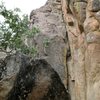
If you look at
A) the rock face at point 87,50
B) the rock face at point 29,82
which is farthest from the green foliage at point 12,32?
the rock face at point 29,82

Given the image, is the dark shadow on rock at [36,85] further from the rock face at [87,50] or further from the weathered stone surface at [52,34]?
the weathered stone surface at [52,34]

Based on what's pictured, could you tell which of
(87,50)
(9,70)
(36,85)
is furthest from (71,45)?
(36,85)

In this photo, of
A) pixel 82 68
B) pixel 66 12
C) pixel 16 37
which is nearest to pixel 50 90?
pixel 16 37

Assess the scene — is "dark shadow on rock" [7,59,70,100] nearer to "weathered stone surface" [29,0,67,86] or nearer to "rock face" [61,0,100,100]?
"rock face" [61,0,100,100]

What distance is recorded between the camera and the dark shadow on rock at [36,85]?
7.48 m

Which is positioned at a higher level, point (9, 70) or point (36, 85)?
point (9, 70)

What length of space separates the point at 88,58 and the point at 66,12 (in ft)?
18.4

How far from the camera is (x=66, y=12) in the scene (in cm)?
1869

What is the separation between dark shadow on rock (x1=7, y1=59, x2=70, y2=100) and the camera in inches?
295

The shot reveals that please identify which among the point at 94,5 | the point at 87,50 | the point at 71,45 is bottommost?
the point at 71,45

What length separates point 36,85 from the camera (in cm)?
757

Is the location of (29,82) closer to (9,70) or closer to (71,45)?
(9,70)

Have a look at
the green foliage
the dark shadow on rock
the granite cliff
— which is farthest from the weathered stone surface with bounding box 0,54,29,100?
the green foliage

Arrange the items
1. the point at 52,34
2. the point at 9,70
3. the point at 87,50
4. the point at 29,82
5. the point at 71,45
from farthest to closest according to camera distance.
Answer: the point at 52,34 → the point at 71,45 → the point at 87,50 → the point at 9,70 → the point at 29,82
